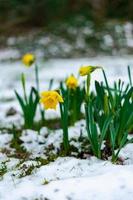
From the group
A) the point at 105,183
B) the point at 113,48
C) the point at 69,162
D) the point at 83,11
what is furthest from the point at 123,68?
the point at 105,183

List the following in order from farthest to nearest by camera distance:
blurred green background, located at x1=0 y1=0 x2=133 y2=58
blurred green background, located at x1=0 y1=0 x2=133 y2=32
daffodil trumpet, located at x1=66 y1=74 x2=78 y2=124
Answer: blurred green background, located at x1=0 y1=0 x2=133 y2=32
blurred green background, located at x1=0 y1=0 x2=133 y2=58
daffodil trumpet, located at x1=66 y1=74 x2=78 y2=124

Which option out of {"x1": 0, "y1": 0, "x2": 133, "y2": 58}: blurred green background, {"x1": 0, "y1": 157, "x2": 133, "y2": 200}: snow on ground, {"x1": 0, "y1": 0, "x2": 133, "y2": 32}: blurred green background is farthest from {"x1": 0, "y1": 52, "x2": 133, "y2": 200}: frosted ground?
{"x1": 0, "y1": 0, "x2": 133, "y2": 32}: blurred green background

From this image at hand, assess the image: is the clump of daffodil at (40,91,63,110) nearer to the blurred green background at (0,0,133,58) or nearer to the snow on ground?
the snow on ground

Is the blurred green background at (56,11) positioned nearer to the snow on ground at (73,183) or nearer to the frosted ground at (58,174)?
the frosted ground at (58,174)

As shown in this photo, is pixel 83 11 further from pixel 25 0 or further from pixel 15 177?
pixel 15 177

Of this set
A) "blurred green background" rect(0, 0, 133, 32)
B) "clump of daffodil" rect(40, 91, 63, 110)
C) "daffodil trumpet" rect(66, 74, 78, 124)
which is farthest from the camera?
"blurred green background" rect(0, 0, 133, 32)

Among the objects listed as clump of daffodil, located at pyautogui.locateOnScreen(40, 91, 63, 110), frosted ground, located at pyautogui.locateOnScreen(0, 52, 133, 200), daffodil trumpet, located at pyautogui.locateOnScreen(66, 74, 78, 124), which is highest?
clump of daffodil, located at pyautogui.locateOnScreen(40, 91, 63, 110)

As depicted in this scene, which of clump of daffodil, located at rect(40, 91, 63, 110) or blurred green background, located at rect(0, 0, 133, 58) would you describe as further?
blurred green background, located at rect(0, 0, 133, 58)

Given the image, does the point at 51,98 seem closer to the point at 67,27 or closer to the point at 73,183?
the point at 73,183

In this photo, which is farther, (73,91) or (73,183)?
(73,91)

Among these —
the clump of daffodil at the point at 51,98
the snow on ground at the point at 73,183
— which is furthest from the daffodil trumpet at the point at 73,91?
the snow on ground at the point at 73,183

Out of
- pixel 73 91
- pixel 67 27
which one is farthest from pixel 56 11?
pixel 73 91
